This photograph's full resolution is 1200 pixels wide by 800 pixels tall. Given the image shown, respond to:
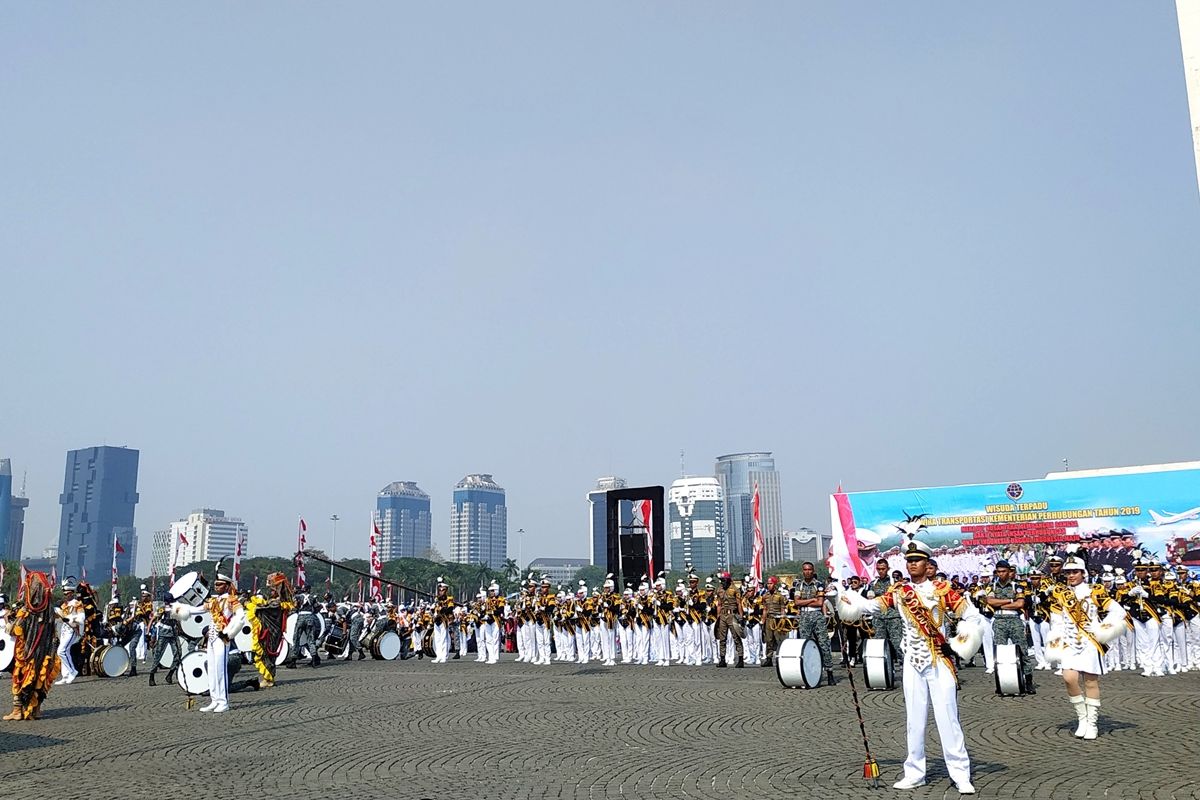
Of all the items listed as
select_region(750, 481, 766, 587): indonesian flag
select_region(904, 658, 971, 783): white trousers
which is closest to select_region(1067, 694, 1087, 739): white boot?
select_region(904, 658, 971, 783): white trousers

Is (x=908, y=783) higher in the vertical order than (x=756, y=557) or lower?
lower

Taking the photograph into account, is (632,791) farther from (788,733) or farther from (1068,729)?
(1068,729)

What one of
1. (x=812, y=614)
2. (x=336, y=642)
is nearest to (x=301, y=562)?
(x=336, y=642)

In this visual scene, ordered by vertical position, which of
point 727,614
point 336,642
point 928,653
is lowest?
point 336,642

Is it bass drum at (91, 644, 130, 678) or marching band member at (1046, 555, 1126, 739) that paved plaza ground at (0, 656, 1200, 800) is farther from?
bass drum at (91, 644, 130, 678)

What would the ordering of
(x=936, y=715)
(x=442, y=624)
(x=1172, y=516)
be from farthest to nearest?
(x=1172, y=516), (x=442, y=624), (x=936, y=715)

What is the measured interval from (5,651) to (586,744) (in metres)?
16.0

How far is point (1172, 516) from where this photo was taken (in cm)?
3312

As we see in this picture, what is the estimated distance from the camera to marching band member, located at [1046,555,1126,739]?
1012 cm

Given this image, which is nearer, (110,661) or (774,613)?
(774,613)

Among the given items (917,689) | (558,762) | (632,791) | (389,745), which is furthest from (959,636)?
(389,745)

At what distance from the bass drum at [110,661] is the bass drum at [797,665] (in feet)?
55.1

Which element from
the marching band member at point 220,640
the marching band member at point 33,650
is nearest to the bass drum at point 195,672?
the marching band member at point 220,640

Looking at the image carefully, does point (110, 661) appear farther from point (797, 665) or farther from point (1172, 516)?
point (1172, 516)
